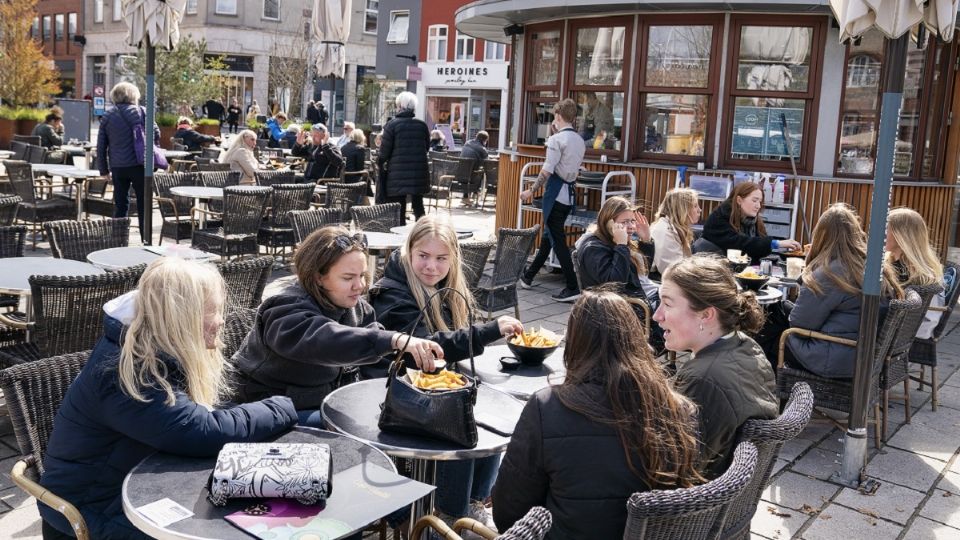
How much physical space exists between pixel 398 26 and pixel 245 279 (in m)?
35.1

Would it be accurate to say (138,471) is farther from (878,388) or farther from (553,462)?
(878,388)

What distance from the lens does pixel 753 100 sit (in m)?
9.37

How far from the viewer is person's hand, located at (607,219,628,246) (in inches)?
224

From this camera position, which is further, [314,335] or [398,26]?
[398,26]

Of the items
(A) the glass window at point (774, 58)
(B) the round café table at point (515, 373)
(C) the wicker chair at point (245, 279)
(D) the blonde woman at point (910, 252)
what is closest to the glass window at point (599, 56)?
(A) the glass window at point (774, 58)

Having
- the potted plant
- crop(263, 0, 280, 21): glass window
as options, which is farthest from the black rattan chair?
crop(263, 0, 280, 21): glass window

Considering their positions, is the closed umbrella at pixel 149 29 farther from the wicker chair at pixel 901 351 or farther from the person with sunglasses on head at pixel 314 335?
the wicker chair at pixel 901 351

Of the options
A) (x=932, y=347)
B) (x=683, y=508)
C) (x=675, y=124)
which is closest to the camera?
(x=683, y=508)

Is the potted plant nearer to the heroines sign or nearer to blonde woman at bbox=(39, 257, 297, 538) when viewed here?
the heroines sign

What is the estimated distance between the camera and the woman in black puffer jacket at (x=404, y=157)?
9969 millimetres

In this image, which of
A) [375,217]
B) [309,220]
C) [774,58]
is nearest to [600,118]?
[774,58]

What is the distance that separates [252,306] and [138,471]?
8.30 ft

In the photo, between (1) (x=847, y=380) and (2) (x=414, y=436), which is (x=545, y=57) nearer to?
(1) (x=847, y=380)

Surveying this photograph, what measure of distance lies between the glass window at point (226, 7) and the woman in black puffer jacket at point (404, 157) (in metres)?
35.6
